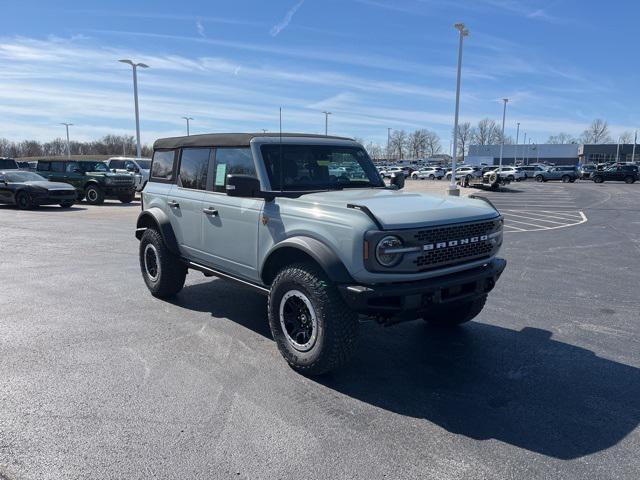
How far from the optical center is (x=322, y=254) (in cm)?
376

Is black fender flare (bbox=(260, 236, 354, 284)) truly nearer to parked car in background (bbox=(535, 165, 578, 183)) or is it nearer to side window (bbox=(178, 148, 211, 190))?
side window (bbox=(178, 148, 211, 190))

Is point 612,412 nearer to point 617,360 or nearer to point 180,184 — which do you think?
point 617,360

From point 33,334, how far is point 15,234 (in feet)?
27.4

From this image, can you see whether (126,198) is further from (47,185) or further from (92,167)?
(47,185)

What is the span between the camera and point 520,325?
17.8ft

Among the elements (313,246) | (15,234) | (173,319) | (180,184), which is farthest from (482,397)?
(15,234)

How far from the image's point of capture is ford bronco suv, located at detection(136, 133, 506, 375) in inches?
143

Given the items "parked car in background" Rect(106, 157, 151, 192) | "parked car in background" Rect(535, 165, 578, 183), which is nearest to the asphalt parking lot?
"parked car in background" Rect(106, 157, 151, 192)

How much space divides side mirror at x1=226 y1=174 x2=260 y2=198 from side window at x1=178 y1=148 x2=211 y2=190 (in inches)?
48.2

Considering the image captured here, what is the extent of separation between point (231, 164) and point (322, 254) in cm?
185

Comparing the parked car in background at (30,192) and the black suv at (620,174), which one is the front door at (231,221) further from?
the black suv at (620,174)

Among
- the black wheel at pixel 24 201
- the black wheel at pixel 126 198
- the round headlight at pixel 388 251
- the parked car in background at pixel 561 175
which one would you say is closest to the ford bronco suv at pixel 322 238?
the round headlight at pixel 388 251

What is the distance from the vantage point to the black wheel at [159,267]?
239 inches

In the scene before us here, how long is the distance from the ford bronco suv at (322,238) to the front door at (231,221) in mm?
16
